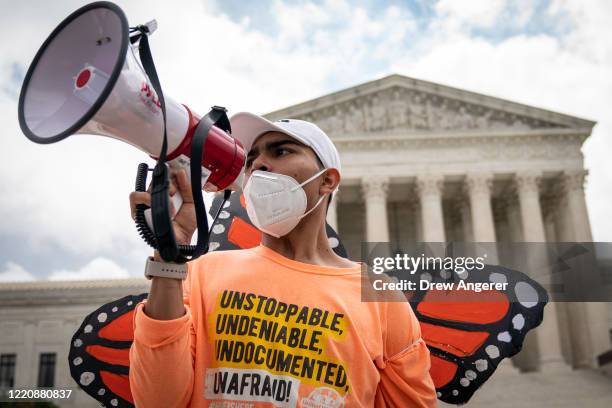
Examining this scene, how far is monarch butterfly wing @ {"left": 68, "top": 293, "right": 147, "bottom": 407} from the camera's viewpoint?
414 centimetres

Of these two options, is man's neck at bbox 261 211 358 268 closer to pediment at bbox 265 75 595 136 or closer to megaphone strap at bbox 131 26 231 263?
megaphone strap at bbox 131 26 231 263

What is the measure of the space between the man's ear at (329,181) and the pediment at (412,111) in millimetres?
31142

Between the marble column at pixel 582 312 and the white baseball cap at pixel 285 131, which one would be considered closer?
the white baseball cap at pixel 285 131

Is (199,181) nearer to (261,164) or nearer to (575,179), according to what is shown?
Result: (261,164)

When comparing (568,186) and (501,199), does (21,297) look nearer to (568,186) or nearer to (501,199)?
(501,199)

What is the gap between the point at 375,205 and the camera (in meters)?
33.0

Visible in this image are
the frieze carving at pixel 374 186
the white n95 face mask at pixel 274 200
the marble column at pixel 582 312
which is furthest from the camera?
the frieze carving at pixel 374 186

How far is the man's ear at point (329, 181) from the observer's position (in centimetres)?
338

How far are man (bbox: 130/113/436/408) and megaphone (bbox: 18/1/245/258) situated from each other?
25 cm

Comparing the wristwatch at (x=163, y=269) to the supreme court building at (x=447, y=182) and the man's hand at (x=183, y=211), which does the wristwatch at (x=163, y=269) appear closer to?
the man's hand at (x=183, y=211)

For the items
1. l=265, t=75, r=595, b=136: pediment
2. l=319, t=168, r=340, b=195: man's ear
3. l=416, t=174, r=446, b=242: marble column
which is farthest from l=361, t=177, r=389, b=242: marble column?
l=319, t=168, r=340, b=195: man's ear

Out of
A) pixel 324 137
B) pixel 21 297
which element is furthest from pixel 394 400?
pixel 21 297

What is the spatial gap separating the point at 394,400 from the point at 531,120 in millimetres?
34787

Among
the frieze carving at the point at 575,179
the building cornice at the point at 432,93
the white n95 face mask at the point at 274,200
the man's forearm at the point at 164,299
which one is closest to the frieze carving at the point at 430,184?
the building cornice at the point at 432,93
